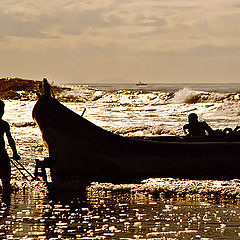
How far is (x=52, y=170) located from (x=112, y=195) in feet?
4.75

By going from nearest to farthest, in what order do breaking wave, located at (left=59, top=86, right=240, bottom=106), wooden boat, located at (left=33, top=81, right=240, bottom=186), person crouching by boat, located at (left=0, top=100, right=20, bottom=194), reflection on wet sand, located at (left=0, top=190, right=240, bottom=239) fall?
reflection on wet sand, located at (left=0, top=190, right=240, bottom=239), person crouching by boat, located at (left=0, top=100, right=20, bottom=194), wooden boat, located at (left=33, top=81, right=240, bottom=186), breaking wave, located at (left=59, top=86, right=240, bottom=106)

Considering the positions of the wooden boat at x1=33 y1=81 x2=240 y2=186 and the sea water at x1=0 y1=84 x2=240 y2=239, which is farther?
the wooden boat at x1=33 y1=81 x2=240 y2=186

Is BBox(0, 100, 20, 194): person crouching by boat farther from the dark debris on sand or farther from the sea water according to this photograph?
the dark debris on sand

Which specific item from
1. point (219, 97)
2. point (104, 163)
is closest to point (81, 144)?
point (104, 163)

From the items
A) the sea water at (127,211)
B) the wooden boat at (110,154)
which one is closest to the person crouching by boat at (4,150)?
the sea water at (127,211)

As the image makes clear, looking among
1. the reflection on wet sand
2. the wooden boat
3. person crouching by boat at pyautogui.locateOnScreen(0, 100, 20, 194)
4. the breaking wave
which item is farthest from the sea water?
the breaking wave

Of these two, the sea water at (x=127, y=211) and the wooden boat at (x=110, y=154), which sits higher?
the wooden boat at (x=110, y=154)

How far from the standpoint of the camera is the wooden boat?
15.2 meters

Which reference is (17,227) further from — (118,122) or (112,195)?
(118,122)

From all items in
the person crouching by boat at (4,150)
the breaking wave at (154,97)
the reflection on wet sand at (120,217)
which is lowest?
the reflection on wet sand at (120,217)

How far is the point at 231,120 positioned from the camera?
47625mm

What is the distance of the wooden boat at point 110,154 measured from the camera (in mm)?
15180

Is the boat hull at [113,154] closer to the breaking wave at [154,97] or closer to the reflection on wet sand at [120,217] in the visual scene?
the reflection on wet sand at [120,217]

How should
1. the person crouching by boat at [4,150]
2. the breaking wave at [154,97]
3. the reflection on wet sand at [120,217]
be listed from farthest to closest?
the breaking wave at [154,97] < the person crouching by boat at [4,150] < the reflection on wet sand at [120,217]
